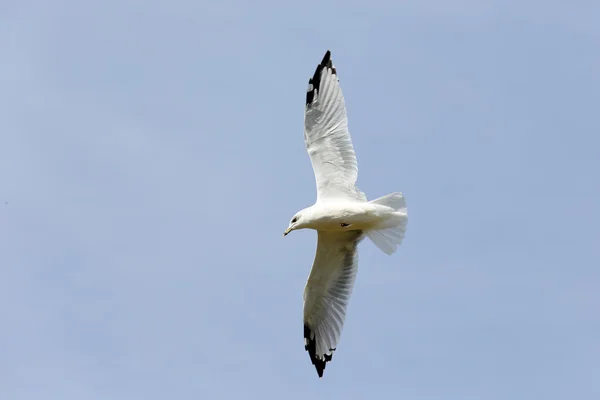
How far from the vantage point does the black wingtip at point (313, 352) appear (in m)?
14.9

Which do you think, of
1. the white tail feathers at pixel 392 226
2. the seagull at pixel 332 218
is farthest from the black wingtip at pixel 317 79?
the white tail feathers at pixel 392 226

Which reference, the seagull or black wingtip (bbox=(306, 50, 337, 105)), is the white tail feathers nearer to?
the seagull

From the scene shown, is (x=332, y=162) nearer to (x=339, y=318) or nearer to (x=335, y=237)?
(x=335, y=237)

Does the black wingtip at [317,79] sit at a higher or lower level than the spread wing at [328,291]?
higher

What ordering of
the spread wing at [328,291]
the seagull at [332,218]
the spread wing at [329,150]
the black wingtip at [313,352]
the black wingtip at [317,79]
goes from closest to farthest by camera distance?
1. the seagull at [332,218]
2. the spread wing at [329,150]
3. the black wingtip at [317,79]
4. the spread wing at [328,291]
5. the black wingtip at [313,352]

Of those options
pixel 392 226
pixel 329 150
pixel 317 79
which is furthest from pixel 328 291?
pixel 317 79

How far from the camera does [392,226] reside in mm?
13625

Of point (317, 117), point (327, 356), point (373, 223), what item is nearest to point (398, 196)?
point (373, 223)

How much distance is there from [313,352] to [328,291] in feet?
3.24

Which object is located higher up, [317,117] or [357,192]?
[317,117]

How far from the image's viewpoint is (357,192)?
13.9 meters

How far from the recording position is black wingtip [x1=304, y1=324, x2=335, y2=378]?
14.9m

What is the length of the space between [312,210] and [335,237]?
691 mm

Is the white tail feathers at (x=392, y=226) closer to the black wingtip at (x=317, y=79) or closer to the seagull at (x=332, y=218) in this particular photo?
the seagull at (x=332, y=218)
